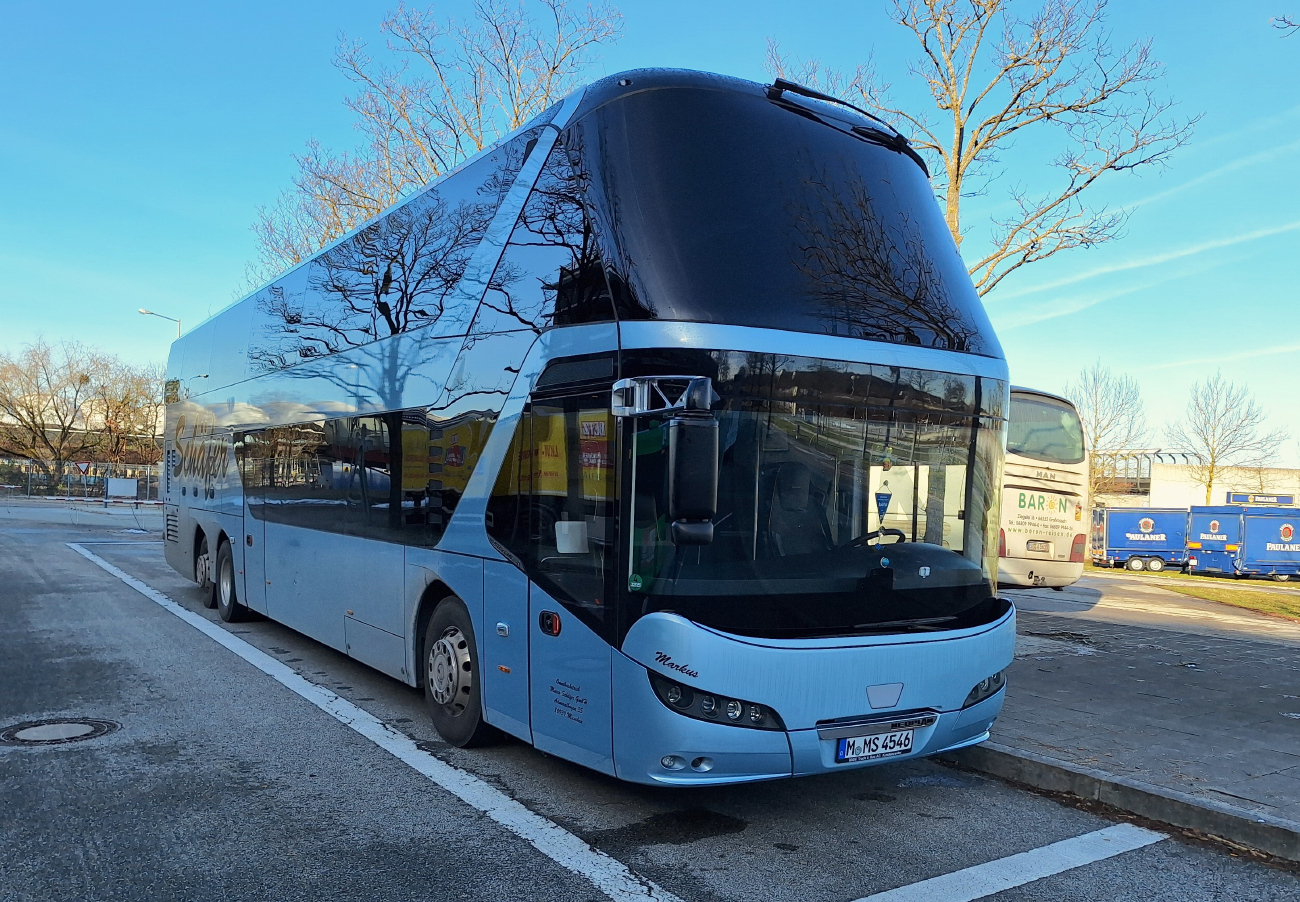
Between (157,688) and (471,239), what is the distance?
456 centimetres

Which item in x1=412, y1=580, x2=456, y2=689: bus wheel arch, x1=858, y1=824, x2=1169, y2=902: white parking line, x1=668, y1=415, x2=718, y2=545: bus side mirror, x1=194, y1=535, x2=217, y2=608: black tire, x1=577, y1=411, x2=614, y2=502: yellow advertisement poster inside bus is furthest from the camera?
x1=194, y1=535, x2=217, y2=608: black tire

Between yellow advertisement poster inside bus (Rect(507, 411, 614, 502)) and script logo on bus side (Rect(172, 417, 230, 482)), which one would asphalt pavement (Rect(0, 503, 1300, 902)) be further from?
script logo on bus side (Rect(172, 417, 230, 482))

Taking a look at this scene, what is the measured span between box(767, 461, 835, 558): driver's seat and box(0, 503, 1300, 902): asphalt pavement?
149 cm

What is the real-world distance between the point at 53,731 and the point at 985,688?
19.7ft

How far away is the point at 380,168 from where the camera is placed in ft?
80.4

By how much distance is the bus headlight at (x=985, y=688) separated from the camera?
207 inches

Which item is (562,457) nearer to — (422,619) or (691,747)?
(691,747)

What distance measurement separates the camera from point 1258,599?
20.6 metres

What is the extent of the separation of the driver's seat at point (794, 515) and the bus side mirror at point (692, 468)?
1.76 feet

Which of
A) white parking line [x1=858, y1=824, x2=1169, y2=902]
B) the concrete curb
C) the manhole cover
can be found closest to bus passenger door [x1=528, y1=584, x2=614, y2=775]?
white parking line [x1=858, y1=824, x2=1169, y2=902]

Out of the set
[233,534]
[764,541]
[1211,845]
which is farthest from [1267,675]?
[233,534]

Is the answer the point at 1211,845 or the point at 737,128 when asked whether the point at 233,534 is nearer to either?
the point at 737,128

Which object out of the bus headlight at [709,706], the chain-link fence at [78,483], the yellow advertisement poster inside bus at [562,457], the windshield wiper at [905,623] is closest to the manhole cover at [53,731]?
the yellow advertisement poster inside bus at [562,457]

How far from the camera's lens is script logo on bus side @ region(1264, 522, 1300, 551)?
116 feet
